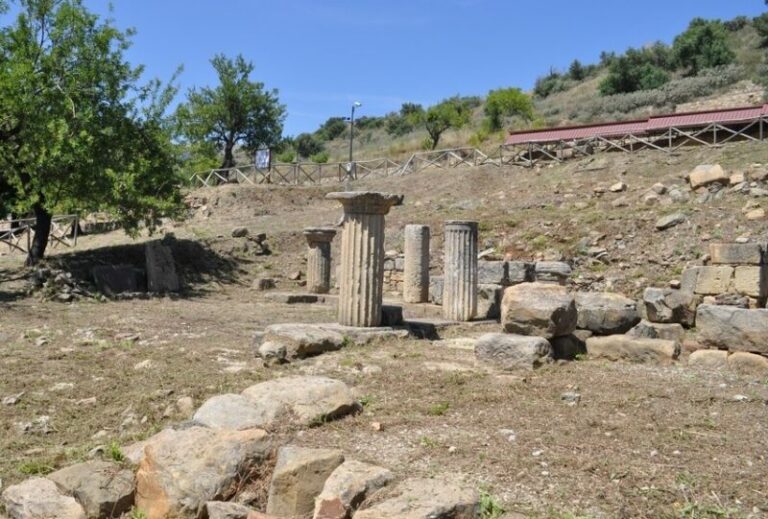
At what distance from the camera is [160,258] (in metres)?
19.2

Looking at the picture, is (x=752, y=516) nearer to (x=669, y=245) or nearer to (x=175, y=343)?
(x=175, y=343)

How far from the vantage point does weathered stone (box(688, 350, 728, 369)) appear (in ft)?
28.1

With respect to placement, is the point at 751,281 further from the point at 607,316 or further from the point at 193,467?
the point at 193,467

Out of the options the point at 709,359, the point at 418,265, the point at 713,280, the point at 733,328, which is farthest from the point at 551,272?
the point at 709,359

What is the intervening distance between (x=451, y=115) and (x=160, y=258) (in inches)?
1535

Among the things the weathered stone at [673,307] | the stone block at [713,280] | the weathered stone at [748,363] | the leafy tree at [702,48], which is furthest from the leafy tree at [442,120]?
the weathered stone at [748,363]

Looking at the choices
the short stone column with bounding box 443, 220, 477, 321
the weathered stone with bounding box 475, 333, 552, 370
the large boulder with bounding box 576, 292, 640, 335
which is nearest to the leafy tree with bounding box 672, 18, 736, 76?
the short stone column with bounding box 443, 220, 477, 321

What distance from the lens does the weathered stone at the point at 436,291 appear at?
16938mm

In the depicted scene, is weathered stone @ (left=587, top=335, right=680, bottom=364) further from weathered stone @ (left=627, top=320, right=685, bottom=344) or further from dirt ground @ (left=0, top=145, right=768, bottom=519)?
weathered stone @ (left=627, top=320, right=685, bottom=344)

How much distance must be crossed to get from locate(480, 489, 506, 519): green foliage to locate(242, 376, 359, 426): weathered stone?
2.02m

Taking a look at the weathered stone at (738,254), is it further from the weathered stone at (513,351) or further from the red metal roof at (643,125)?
the red metal roof at (643,125)

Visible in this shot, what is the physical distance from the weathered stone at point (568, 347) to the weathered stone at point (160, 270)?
1253 centimetres

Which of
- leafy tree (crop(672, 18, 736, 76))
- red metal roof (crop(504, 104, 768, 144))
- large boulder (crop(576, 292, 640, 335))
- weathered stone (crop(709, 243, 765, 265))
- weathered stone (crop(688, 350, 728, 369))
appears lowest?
weathered stone (crop(688, 350, 728, 369))

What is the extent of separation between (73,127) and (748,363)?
1548 cm
